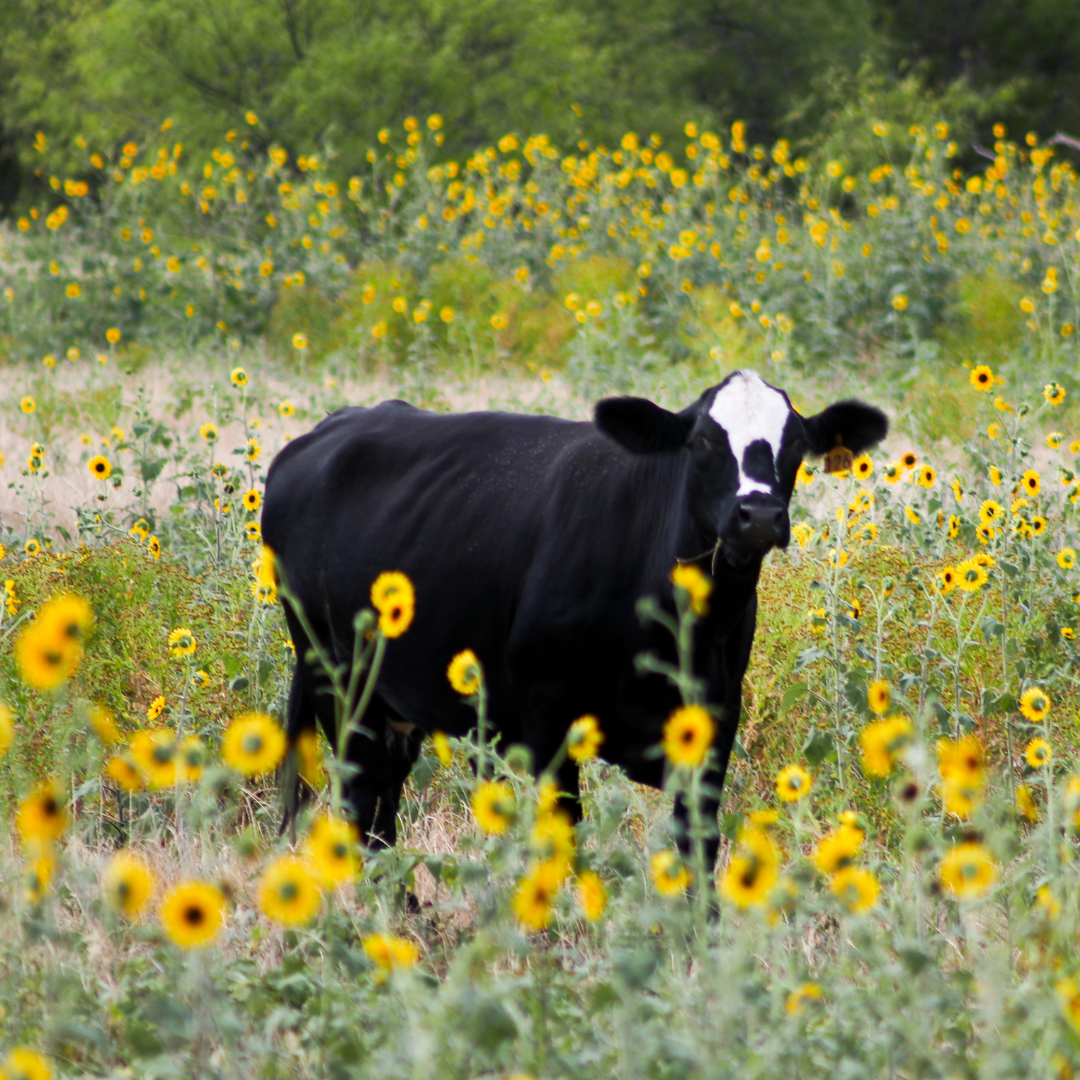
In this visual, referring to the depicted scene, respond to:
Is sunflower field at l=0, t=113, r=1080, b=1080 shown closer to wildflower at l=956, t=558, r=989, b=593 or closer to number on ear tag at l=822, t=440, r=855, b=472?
wildflower at l=956, t=558, r=989, b=593

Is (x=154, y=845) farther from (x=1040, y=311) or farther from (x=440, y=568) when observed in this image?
(x=1040, y=311)

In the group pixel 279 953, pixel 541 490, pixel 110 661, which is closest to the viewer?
pixel 279 953

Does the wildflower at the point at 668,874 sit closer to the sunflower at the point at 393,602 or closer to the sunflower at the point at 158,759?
the sunflower at the point at 393,602

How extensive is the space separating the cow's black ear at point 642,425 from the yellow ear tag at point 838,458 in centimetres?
36

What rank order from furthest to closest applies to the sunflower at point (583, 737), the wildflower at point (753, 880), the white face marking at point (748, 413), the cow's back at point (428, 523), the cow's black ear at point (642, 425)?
the cow's back at point (428, 523) → the cow's black ear at point (642, 425) → the white face marking at point (748, 413) → the sunflower at point (583, 737) → the wildflower at point (753, 880)

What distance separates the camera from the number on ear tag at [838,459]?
3131 mm

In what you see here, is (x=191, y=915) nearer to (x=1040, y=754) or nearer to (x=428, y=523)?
(x=1040, y=754)

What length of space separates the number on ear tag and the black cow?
0.07 ft

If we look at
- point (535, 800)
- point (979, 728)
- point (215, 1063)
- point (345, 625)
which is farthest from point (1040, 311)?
point (215, 1063)

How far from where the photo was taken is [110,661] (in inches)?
153

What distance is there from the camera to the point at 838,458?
315 centimetres

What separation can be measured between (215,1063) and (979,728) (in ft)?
7.19

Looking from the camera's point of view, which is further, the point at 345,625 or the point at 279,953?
the point at 345,625

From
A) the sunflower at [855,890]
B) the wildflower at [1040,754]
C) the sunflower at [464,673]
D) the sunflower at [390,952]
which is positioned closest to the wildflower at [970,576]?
the wildflower at [1040,754]
